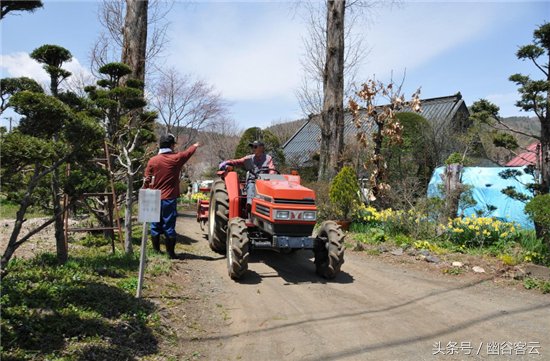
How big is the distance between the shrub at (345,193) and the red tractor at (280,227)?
126 inches

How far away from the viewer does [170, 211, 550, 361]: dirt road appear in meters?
3.50

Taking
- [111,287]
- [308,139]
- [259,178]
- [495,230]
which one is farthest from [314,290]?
[308,139]

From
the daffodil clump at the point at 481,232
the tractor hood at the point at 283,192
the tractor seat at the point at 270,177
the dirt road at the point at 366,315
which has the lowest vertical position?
the dirt road at the point at 366,315

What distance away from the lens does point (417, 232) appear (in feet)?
25.4

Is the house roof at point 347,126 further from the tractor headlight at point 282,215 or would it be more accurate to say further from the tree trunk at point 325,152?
the tractor headlight at point 282,215

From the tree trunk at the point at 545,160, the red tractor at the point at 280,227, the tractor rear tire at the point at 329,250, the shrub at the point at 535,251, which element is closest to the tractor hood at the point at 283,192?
the red tractor at the point at 280,227

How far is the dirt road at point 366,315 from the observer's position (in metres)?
3.50

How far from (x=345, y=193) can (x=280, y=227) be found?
4.14 meters

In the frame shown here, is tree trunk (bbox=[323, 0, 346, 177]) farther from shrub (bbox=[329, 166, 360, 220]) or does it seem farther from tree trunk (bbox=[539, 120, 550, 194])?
tree trunk (bbox=[539, 120, 550, 194])

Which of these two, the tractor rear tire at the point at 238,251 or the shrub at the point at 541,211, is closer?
the tractor rear tire at the point at 238,251

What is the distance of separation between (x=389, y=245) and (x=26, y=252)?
6215 millimetres

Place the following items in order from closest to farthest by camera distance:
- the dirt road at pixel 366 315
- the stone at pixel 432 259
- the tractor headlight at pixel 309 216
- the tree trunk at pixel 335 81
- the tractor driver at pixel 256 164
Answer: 1. the dirt road at pixel 366 315
2. the tractor headlight at pixel 309 216
3. the tractor driver at pixel 256 164
4. the stone at pixel 432 259
5. the tree trunk at pixel 335 81

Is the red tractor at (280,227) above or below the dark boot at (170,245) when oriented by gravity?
above

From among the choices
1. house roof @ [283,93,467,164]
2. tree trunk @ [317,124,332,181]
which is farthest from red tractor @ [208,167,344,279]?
house roof @ [283,93,467,164]
